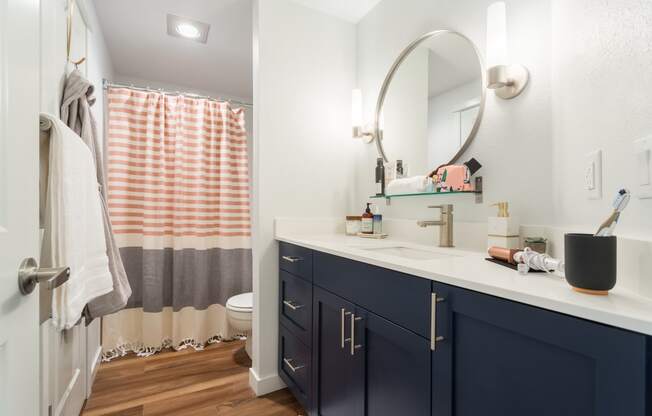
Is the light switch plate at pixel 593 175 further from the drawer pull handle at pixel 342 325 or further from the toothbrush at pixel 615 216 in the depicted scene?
the drawer pull handle at pixel 342 325

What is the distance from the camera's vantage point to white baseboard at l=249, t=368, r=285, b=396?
1.72m

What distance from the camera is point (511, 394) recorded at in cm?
63

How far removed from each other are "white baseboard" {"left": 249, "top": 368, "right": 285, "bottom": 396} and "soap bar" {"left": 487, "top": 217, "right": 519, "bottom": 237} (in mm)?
1444

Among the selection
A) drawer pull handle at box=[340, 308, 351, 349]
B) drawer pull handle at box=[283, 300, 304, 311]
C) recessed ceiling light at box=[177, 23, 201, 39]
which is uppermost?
recessed ceiling light at box=[177, 23, 201, 39]

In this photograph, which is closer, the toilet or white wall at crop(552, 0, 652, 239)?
white wall at crop(552, 0, 652, 239)

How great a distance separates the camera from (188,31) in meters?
2.15

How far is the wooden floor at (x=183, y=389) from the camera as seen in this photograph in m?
1.60

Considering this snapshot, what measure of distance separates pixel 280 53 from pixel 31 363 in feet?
5.76

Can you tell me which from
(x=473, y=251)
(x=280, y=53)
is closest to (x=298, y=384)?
(x=473, y=251)

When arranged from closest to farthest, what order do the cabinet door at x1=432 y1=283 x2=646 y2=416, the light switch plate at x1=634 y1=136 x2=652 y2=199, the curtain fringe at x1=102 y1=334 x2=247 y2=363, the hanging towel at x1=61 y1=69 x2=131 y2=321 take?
1. the cabinet door at x1=432 y1=283 x2=646 y2=416
2. the light switch plate at x1=634 y1=136 x2=652 y2=199
3. the hanging towel at x1=61 y1=69 x2=131 y2=321
4. the curtain fringe at x1=102 y1=334 x2=247 y2=363

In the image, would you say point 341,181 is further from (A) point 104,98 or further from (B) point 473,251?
(A) point 104,98

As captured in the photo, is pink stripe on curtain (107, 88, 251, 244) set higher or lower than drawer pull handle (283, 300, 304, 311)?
higher

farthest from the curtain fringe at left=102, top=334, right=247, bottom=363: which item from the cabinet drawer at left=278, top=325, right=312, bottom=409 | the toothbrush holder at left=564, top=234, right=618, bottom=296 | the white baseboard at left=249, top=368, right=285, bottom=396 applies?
the toothbrush holder at left=564, top=234, right=618, bottom=296

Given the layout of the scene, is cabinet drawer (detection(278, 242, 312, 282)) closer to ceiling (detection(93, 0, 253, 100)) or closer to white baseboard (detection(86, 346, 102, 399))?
white baseboard (detection(86, 346, 102, 399))
